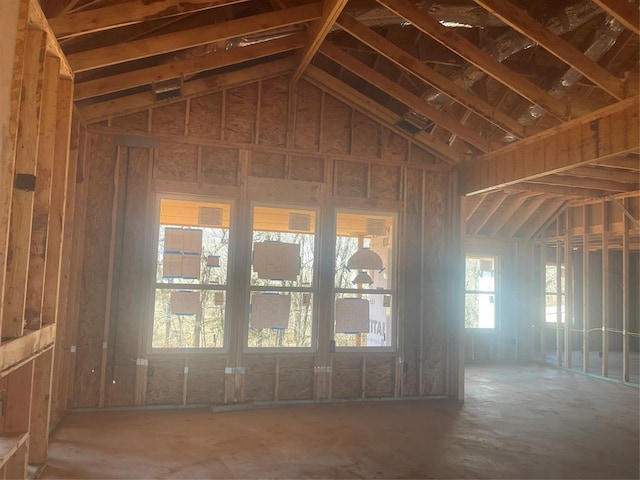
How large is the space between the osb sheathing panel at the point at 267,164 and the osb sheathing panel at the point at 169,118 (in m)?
0.92

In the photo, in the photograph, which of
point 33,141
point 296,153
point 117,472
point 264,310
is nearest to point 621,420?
point 264,310

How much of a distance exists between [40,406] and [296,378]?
2.98 metres

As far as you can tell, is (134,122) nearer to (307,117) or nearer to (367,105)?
(307,117)

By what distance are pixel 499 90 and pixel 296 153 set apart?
294 centimetres

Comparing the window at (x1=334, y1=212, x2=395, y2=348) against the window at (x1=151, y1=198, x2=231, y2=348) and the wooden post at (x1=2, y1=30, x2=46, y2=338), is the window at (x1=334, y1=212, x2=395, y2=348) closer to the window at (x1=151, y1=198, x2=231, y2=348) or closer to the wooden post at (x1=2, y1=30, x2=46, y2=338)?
the window at (x1=151, y1=198, x2=231, y2=348)

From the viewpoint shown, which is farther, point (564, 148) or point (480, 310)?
point (480, 310)

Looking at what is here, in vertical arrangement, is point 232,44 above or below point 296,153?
above

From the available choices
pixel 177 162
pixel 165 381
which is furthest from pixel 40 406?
pixel 177 162

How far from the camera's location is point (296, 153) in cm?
621

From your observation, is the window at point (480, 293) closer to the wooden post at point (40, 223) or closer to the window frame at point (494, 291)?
the window frame at point (494, 291)

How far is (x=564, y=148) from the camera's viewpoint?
15.9 feet

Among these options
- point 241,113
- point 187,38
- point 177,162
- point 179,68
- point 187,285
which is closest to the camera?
point 187,38

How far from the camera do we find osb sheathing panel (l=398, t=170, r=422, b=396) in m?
6.46

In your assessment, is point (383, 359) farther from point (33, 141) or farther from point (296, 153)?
point (33, 141)
